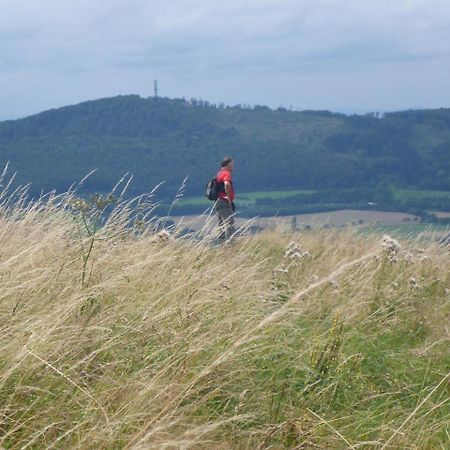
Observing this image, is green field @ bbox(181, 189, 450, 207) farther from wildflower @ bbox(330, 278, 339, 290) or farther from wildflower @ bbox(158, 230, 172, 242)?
wildflower @ bbox(330, 278, 339, 290)

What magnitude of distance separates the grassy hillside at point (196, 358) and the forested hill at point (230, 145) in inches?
1715

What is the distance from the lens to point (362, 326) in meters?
5.68

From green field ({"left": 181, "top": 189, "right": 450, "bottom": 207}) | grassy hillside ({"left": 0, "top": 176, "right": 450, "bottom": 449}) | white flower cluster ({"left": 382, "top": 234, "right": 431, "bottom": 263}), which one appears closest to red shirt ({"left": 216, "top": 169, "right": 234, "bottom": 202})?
white flower cluster ({"left": 382, "top": 234, "right": 431, "bottom": 263})

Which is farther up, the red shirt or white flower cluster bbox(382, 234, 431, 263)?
the red shirt

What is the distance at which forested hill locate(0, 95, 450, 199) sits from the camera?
5906cm

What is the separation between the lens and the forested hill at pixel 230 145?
194 ft

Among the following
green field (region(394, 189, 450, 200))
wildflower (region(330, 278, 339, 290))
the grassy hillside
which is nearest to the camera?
the grassy hillside

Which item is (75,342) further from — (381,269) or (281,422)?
(381,269)

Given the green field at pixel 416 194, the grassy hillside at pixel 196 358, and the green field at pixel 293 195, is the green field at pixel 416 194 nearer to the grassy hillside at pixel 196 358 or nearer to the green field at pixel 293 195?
the green field at pixel 293 195

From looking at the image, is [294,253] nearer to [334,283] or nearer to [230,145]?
[334,283]

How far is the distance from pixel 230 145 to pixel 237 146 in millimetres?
881

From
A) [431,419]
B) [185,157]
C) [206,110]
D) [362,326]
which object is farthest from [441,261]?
[206,110]

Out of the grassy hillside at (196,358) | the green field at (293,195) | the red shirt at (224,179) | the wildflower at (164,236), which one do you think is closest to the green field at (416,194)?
the green field at (293,195)

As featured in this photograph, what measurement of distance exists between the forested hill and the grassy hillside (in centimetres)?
4357
